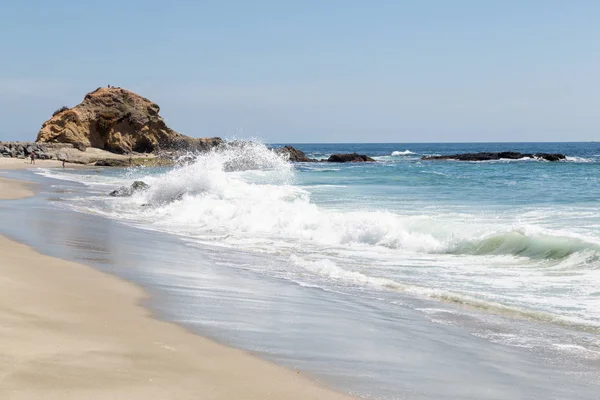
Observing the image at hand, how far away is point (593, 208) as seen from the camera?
58.6 feet

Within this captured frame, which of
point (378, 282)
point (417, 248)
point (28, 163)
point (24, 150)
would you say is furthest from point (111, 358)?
point (24, 150)

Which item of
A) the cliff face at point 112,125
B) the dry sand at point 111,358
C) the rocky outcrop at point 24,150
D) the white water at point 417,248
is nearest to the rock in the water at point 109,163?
the rocky outcrop at point 24,150

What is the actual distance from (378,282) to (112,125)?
60908 mm

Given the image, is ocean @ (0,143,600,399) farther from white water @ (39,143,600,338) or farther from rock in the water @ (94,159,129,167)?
rock in the water @ (94,159,129,167)

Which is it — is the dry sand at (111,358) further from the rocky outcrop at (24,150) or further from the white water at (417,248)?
the rocky outcrop at (24,150)

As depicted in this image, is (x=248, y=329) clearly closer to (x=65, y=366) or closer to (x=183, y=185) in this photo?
(x=65, y=366)

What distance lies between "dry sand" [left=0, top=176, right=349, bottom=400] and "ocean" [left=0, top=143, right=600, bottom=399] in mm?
332

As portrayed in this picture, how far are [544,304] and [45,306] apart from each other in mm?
5228

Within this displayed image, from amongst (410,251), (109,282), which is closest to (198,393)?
(109,282)

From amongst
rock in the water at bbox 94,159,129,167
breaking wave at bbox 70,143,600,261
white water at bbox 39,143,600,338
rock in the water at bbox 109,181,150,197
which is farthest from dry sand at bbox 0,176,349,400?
rock in the water at bbox 94,159,129,167

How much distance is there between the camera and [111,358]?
4.70 meters

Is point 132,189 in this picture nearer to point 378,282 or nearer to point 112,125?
point 378,282

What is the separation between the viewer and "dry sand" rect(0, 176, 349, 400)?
13.4ft

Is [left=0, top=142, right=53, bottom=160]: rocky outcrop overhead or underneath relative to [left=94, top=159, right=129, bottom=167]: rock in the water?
overhead
